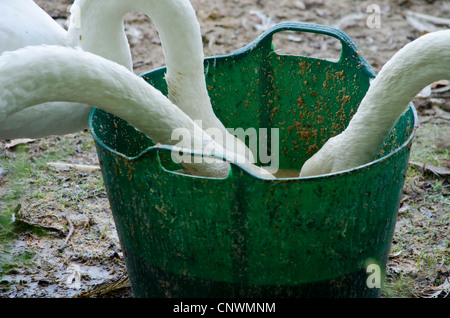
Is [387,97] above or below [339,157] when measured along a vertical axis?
above

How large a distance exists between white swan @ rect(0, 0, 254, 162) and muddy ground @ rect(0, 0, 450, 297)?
20cm

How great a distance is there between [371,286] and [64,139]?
1948 millimetres

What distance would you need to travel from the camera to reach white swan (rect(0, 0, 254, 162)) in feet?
7.12

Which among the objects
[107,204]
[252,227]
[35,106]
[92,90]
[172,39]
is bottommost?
[107,204]

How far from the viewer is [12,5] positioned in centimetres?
238

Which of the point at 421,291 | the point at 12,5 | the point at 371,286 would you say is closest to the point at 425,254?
the point at 421,291

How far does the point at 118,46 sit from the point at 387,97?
1.02 meters

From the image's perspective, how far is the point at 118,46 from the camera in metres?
2.31

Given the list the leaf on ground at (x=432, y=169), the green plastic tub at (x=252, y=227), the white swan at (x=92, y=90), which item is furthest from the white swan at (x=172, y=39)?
the leaf on ground at (x=432, y=169)

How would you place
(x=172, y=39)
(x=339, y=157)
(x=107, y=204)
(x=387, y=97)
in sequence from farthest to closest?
(x=107, y=204) → (x=172, y=39) → (x=339, y=157) → (x=387, y=97)

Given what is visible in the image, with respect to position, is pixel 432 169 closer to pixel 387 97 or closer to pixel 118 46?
pixel 387 97

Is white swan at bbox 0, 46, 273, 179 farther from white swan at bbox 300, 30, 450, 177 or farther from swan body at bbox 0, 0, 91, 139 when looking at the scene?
swan body at bbox 0, 0, 91, 139

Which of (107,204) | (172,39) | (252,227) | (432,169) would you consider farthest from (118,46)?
(432,169)

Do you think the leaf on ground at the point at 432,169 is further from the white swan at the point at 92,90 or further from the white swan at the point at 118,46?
the white swan at the point at 92,90
